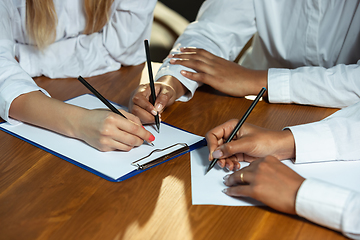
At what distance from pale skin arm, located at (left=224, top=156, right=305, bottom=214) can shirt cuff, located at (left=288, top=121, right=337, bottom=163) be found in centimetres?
10

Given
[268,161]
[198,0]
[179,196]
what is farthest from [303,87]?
[198,0]

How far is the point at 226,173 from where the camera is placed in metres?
0.63

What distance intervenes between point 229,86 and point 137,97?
26cm

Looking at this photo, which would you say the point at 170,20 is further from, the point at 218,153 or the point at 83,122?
the point at 218,153

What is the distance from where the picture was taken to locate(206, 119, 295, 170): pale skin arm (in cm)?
63

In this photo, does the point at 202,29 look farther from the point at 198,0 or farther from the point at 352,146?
the point at 198,0

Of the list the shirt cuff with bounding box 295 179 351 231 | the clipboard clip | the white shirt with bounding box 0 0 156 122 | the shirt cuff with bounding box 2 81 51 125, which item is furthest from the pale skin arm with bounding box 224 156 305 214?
the white shirt with bounding box 0 0 156 122

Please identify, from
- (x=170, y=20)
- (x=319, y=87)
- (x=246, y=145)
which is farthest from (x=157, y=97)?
(x=170, y=20)

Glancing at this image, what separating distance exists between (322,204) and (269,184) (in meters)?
0.08

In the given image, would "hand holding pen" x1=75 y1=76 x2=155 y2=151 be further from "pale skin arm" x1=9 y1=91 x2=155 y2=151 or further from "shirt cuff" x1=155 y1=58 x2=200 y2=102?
"shirt cuff" x1=155 y1=58 x2=200 y2=102

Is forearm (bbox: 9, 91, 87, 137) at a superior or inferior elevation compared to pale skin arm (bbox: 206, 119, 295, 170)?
inferior

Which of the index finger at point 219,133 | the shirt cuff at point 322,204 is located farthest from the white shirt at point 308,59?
the index finger at point 219,133

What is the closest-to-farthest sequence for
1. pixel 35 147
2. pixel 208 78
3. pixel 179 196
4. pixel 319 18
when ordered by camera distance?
pixel 179 196 → pixel 35 147 → pixel 208 78 → pixel 319 18

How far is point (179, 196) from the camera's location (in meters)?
0.57
